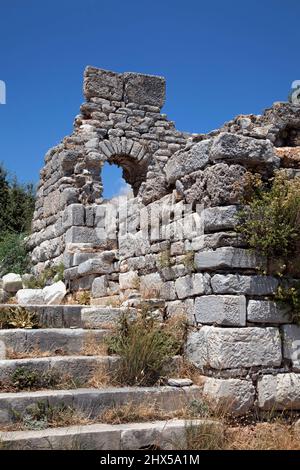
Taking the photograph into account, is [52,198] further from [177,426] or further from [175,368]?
[177,426]

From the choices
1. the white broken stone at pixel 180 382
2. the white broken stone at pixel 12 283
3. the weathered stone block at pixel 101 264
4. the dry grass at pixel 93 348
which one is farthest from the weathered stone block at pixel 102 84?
the white broken stone at pixel 180 382

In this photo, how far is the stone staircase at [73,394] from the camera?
4.29 metres

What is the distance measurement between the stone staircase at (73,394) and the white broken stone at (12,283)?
4643 mm

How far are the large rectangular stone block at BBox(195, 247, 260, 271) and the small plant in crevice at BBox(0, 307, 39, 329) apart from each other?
2.07 m

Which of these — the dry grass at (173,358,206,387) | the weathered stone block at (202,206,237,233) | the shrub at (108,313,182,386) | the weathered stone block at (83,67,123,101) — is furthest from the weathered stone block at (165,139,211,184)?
the weathered stone block at (83,67,123,101)

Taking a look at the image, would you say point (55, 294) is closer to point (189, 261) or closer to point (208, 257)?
point (189, 261)

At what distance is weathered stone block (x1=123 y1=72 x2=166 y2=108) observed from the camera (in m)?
11.8

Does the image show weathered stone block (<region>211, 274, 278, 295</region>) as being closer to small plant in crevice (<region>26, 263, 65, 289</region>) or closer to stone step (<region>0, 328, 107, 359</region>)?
stone step (<region>0, 328, 107, 359</region>)

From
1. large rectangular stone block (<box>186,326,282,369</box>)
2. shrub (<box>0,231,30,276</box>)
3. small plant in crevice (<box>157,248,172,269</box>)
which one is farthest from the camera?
shrub (<box>0,231,30,276</box>)

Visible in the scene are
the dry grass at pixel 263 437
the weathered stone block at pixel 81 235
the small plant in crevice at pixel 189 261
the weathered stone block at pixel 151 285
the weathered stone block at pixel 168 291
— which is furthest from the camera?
the weathered stone block at pixel 81 235

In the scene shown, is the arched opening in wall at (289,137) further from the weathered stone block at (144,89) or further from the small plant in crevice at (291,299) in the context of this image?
the weathered stone block at (144,89)

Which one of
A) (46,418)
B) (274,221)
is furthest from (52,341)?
(274,221)
